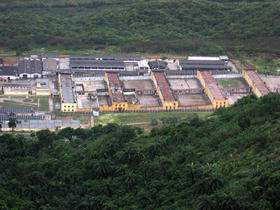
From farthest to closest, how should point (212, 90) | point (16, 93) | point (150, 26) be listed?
point (150, 26) < point (212, 90) < point (16, 93)

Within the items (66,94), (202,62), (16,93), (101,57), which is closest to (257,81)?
(202,62)

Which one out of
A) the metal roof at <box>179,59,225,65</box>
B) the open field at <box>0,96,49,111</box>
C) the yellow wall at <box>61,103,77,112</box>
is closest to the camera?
the yellow wall at <box>61,103,77,112</box>

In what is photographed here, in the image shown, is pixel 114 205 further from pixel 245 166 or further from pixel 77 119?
pixel 77 119

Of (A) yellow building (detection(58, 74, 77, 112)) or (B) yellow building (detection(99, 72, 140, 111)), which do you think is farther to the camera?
(B) yellow building (detection(99, 72, 140, 111))

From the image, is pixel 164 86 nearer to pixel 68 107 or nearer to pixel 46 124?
pixel 68 107

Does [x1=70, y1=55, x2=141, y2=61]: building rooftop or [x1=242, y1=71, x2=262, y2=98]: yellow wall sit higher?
[x1=70, y1=55, x2=141, y2=61]: building rooftop

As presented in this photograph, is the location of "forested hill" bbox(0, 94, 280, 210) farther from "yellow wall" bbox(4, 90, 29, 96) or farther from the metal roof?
the metal roof

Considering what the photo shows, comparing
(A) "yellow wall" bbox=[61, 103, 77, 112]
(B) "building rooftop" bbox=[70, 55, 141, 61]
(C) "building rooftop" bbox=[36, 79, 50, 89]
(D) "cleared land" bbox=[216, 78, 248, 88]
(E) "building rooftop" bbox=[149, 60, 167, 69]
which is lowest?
(A) "yellow wall" bbox=[61, 103, 77, 112]

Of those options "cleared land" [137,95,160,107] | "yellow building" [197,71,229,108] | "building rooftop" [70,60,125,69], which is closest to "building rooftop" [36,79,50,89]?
"building rooftop" [70,60,125,69]
